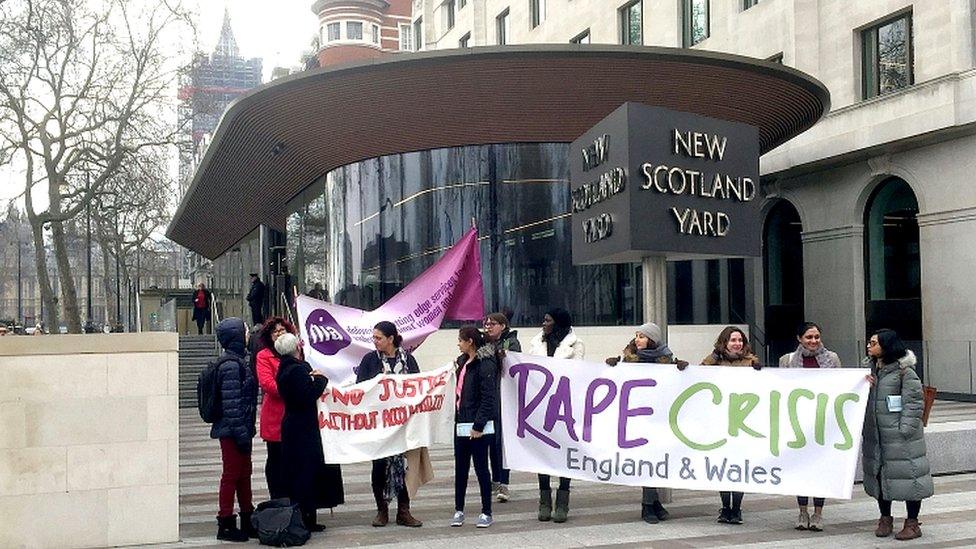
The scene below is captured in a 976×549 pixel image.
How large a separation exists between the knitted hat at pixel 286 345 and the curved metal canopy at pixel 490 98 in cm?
1053

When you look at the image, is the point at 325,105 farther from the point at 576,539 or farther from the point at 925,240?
the point at 925,240

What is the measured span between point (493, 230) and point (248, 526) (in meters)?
13.6

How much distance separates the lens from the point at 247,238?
38.8m

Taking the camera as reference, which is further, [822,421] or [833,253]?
[833,253]

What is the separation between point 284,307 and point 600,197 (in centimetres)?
1979

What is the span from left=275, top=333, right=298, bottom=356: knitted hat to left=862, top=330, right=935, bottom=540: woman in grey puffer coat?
496cm

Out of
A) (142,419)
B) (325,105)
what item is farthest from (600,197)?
(325,105)

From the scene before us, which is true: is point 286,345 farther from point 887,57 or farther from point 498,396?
point 887,57

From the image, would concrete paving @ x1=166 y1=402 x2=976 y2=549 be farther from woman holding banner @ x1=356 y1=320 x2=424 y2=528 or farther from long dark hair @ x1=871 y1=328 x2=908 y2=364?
long dark hair @ x1=871 y1=328 x2=908 y2=364

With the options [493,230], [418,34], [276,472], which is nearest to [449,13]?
[418,34]

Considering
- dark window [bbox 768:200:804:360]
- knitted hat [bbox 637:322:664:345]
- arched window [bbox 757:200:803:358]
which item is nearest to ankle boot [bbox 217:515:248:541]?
knitted hat [bbox 637:322:664:345]

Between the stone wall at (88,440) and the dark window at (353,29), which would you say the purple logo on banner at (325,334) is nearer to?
the stone wall at (88,440)

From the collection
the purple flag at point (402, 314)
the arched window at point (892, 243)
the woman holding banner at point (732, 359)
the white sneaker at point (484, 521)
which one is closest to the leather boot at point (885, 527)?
the woman holding banner at point (732, 359)

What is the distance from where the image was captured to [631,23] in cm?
3762
